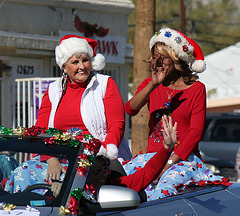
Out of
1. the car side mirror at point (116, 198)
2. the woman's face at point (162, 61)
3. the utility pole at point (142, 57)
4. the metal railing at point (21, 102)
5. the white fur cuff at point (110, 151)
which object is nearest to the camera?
the car side mirror at point (116, 198)

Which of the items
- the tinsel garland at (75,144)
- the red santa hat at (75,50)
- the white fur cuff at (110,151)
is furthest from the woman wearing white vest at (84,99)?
the tinsel garland at (75,144)

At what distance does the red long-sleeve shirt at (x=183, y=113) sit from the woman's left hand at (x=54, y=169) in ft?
4.04

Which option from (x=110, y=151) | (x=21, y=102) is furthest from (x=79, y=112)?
(x=21, y=102)

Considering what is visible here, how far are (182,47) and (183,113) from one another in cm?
57

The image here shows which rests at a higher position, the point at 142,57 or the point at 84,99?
the point at 142,57

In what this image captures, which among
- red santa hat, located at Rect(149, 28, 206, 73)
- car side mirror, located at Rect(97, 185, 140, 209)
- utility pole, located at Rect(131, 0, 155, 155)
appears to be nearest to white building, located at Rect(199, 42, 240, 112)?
utility pole, located at Rect(131, 0, 155, 155)

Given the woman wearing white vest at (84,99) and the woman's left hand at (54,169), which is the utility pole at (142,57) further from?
the woman's left hand at (54,169)

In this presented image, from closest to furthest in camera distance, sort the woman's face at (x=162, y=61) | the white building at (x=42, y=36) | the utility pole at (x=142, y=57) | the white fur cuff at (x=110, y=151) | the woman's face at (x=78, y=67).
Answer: the white fur cuff at (x=110, y=151), the woman's face at (x=162, y=61), the woman's face at (x=78, y=67), the utility pole at (x=142, y=57), the white building at (x=42, y=36)

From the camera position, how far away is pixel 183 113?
5.05 meters

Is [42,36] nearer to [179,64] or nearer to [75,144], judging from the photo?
[179,64]

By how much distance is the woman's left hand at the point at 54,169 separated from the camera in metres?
3.85

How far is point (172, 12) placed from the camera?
181ft

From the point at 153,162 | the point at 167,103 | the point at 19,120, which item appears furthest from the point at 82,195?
the point at 19,120

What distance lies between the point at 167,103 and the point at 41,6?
758 centimetres
